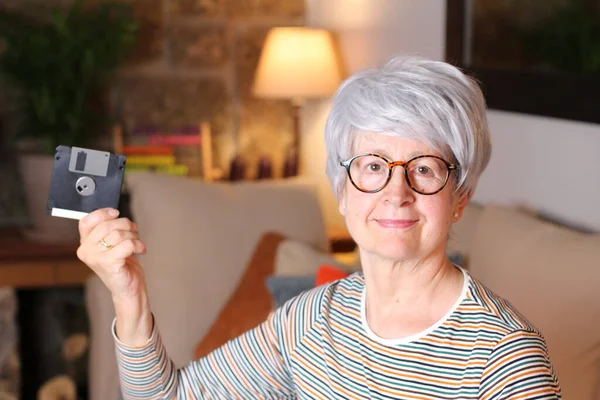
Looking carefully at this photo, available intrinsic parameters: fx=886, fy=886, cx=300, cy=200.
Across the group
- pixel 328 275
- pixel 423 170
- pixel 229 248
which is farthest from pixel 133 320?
pixel 229 248

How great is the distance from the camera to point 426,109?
1.15 metres

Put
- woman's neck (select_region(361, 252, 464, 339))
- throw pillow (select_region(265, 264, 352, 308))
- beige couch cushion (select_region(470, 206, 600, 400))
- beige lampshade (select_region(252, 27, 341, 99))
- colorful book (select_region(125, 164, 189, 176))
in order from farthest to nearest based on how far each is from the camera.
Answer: colorful book (select_region(125, 164, 189, 176)), beige lampshade (select_region(252, 27, 341, 99)), throw pillow (select_region(265, 264, 352, 308)), beige couch cushion (select_region(470, 206, 600, 400)), woman's neck (select_region(361, 252, 464, 339))

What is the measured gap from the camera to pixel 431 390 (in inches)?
45.7

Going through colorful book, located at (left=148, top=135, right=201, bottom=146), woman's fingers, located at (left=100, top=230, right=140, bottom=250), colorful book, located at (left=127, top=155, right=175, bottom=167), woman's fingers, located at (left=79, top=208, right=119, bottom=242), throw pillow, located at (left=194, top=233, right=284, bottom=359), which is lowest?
throw pillow, located at (left=194, top=233, right=284, bottom=359)

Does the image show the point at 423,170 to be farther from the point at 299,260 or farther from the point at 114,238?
the point at 299,260

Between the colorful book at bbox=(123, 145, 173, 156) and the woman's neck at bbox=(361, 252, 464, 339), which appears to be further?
the colorful book at bbox=(123, 145, 173, 156)

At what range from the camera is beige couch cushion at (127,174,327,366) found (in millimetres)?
2312

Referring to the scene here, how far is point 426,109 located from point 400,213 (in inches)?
5.6

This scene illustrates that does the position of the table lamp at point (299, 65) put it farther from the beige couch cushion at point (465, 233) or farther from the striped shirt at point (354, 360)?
the striped shirt at point (354, 360)

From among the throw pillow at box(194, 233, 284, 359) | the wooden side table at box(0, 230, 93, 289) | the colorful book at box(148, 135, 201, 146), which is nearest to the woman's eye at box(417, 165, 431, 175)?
the throw pillow at box(194, 233, 284, 359)

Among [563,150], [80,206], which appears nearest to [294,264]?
[563,150]

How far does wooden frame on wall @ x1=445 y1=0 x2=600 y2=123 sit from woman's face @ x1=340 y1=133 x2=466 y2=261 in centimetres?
70

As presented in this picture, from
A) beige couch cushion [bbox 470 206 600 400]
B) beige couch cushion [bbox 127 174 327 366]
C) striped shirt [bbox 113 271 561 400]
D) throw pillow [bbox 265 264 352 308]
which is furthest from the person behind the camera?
beige couch cushion [bbox 127 174 327 366]

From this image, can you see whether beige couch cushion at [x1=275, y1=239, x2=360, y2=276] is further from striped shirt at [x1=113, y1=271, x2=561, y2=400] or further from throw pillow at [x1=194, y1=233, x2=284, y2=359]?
striped shirt at [x1=113, y1=271, x2=561, y2=400]
